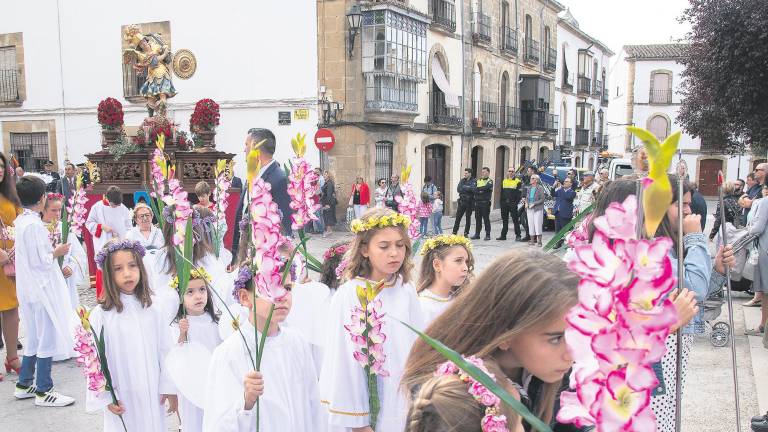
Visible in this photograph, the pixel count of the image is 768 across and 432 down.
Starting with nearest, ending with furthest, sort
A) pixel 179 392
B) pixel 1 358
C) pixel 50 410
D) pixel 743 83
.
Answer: pixel 179 392, pixel 50 410, pixel 1 358, pixel 743 83

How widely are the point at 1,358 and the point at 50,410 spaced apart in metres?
1.67

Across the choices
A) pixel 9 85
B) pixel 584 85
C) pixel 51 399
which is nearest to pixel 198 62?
pixel 9 85

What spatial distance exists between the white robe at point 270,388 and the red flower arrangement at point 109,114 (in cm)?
900

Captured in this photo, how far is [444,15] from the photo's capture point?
67.9 ft

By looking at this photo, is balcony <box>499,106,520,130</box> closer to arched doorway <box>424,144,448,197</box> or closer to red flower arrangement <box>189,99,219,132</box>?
arched doorway <box>424,144,448,197</box>

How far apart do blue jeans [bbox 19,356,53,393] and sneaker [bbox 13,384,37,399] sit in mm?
28

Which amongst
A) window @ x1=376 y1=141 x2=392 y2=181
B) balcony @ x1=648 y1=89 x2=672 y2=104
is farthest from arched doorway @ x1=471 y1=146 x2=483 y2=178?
balcony @ x1=648 y1=89 x2=672 y2=104

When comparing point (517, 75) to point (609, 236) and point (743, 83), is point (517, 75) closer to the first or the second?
point (743, 83)

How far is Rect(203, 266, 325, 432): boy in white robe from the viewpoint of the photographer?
8.57 ft

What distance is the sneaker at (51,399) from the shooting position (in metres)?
4.89

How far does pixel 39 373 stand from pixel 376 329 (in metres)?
3.54

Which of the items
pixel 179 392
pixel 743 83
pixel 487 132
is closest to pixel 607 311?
pixel 179 392

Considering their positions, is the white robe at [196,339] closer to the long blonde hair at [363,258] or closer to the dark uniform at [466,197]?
the long blonde hair at [363,258]

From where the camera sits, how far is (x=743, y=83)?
12.8m
